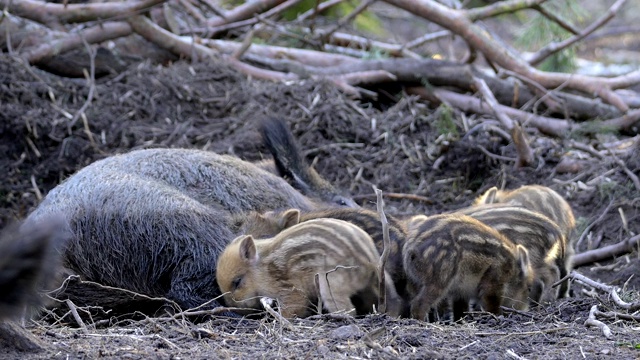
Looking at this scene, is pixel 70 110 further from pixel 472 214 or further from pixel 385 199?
pixel 472 214

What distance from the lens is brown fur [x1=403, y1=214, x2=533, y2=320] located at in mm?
4527

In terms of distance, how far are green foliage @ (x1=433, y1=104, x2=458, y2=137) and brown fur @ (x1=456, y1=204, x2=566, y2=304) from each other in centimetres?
310

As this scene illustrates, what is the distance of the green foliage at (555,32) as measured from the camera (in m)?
10.7

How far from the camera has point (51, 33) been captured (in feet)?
30.2

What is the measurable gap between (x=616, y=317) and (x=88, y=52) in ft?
20.4

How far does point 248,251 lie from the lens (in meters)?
4.71

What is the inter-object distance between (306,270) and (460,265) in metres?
0.75

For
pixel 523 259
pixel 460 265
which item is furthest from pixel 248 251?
pixel 523 259

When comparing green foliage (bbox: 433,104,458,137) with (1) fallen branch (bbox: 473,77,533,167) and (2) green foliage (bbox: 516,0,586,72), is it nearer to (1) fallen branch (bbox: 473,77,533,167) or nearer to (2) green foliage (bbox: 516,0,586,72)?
→ (1) fallen branch (bbox: 473,77,533,167)

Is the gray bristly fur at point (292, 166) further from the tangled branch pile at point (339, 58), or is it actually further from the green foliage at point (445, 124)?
the tangled branch pile at point (339, 58)

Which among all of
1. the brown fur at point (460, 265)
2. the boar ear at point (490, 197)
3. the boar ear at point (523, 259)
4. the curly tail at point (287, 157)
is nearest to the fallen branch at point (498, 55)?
the curly tail at point (287, 157)

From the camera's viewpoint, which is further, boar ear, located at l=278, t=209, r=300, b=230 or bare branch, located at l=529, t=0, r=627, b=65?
bare branch, located at l=529, t=0, r=627, b=65

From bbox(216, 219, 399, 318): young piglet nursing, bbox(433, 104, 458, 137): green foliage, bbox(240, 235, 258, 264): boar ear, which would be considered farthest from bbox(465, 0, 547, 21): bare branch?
bbox(240, 235, 258, 264): boar ear

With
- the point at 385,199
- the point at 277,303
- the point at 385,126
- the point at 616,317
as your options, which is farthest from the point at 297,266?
the point at 385,126
